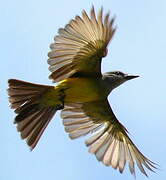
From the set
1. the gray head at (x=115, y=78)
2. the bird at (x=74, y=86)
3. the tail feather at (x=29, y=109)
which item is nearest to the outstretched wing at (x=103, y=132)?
the bird at (x=74, y=86)

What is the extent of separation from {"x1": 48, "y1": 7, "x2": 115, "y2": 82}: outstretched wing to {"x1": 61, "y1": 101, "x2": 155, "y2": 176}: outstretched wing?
913 millimetres

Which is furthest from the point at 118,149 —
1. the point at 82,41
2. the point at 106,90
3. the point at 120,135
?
Answer: the point at 82,41

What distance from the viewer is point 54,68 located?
11.2m

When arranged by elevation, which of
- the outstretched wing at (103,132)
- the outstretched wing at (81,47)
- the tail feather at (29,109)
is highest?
the outstretched wing at (81,47)

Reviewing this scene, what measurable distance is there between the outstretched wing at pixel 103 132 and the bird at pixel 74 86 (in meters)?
0.02

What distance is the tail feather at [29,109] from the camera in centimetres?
1112

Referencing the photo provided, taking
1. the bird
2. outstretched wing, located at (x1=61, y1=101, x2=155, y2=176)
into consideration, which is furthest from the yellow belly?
outstretched wing, located at (x1=61, y1=101, x2=155, y2=176)

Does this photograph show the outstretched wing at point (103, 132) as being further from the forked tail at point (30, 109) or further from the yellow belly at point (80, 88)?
the forked tail at point (30, 109)

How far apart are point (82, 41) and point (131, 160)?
87.3 inches

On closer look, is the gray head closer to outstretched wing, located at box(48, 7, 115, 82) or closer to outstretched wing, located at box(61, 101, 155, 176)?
outstretched wing, located at box(48, 7, 115, 82)

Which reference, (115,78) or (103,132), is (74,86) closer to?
(115,78)

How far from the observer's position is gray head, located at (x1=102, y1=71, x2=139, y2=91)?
38.0 feet

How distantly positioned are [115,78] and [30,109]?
1383 millimetres

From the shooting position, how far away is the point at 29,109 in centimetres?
1129
